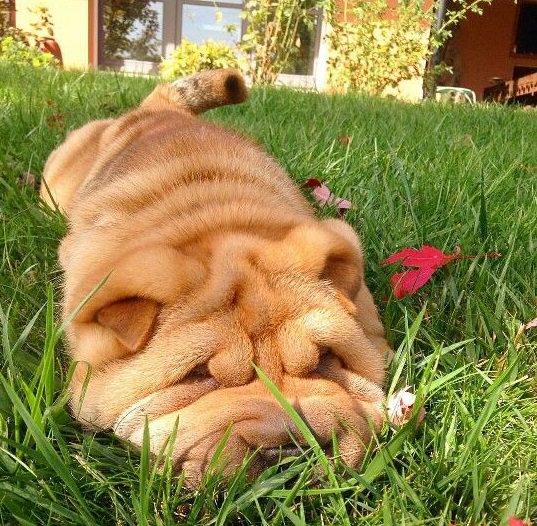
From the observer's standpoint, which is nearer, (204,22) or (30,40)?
(30,40)

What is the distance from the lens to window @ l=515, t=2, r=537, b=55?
20625 millimetres

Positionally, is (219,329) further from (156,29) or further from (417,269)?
(156,29)

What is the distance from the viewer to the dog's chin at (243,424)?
175cm

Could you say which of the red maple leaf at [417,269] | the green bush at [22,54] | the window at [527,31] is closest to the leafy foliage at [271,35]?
the green bush at [22,54]

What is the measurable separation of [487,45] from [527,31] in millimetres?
1778

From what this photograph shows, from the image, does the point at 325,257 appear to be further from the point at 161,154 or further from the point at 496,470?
the point at 161,154

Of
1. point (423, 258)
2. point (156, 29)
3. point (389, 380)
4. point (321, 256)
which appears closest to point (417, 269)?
point (423, 258)

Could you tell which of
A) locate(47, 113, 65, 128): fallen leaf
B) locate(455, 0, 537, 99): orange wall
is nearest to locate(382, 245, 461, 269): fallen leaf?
locate(47, 113, 65, 128): fallen leaf

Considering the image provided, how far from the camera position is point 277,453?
175cm

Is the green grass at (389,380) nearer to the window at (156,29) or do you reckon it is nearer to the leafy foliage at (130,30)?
the window at (156,29)

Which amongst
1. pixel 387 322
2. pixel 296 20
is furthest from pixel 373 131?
pixel 296 20

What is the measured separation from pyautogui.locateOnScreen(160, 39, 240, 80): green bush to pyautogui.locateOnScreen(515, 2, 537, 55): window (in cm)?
1209

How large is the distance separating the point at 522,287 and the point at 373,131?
11.3 ft

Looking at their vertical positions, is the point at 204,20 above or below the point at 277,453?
above
